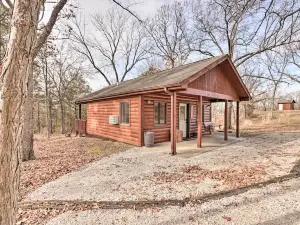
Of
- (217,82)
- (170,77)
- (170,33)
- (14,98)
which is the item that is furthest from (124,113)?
(170,33)

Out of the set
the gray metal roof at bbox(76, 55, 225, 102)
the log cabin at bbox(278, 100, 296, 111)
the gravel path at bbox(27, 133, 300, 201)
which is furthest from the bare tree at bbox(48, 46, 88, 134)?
the log cabin at bbox(278, 100, 296, 111)

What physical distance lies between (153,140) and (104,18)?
1988 cm

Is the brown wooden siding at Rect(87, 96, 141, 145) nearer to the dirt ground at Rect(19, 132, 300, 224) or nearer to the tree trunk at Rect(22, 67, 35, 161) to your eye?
the dirt ground at Rect(19, 132, 300, 224)

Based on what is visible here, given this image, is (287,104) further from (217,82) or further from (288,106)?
(217,82)

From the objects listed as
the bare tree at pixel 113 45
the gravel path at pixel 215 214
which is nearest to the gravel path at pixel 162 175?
the gravel path at pixel 215 214

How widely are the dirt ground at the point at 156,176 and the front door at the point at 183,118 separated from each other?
12.8 feet

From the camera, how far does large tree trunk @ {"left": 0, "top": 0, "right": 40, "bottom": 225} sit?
1.83 meters

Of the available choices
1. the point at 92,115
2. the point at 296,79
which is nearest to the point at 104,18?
the point at 92,115

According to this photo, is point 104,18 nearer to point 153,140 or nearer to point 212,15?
point 212,15

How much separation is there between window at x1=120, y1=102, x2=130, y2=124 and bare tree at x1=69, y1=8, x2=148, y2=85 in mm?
15434

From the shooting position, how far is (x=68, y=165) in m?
5.86

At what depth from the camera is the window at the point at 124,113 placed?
9801 millimetres

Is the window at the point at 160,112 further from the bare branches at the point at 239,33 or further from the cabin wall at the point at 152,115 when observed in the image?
the bare branches at the point at 239,33

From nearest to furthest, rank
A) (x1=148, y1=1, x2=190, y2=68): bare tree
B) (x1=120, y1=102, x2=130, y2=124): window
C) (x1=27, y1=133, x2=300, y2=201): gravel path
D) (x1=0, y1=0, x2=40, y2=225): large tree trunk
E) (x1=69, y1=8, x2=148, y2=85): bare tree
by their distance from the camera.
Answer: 1. (x1=0, y1=0, x2=40, y2=225): large tree trunk
2. (x1=27, y1=133, x2=300, y2=201): gravel path
3. (x1=120, y1=102, x2=130, y2=124): window
4. (x1=148, y1=1, x2=190, y2=68): bare tree
5. (x1=69, y1=8, x2=148, y2=85): bare tree
